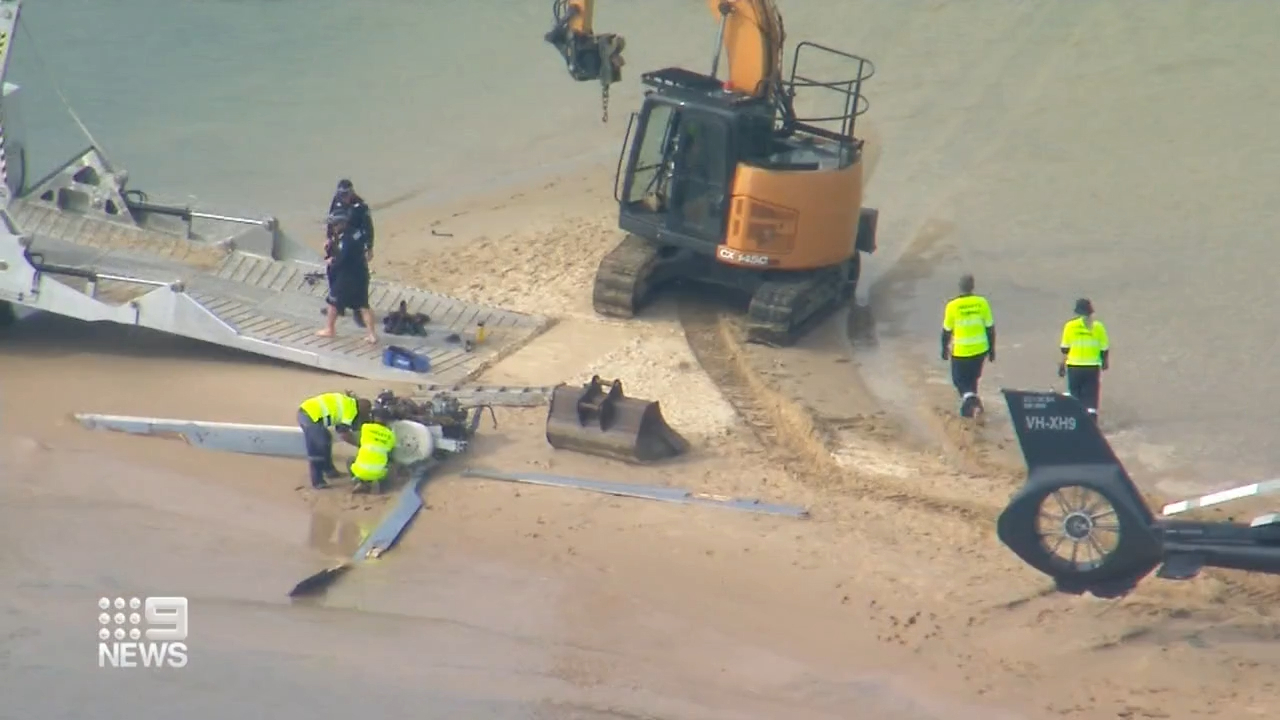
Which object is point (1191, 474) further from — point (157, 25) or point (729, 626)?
point (157, 25)

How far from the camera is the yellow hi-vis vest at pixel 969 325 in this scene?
13.9 meters

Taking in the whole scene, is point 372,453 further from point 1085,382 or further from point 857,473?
point 1085,382

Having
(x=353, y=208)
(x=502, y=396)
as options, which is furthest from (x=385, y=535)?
(x=353, y=208)

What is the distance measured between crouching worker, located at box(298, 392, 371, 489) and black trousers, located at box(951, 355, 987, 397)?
15.1ft

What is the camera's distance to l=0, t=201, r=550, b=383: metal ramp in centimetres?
1447

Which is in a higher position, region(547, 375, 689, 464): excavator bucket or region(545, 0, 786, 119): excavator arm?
region(545, 0, 786, 119): excavator arm

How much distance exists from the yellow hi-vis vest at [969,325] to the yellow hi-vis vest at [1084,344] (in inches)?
27.5

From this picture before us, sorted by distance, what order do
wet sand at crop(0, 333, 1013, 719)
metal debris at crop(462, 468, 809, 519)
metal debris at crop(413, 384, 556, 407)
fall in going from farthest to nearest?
metal debris at crop(413, 384, 556, 407) → metal debris at crop(462, 468, 809, 519) → wet sand at crop(0, 333, 1013, 719)

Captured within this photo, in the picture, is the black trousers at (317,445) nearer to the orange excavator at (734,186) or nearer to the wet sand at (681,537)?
the wet sand at (681,537)

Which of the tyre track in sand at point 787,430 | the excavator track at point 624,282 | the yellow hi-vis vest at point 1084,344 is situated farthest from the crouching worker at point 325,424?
the yellow hi-vis vest at point 1084,344

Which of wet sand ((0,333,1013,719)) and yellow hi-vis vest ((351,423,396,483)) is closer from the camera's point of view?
wet sand ((0,333,1013,719))

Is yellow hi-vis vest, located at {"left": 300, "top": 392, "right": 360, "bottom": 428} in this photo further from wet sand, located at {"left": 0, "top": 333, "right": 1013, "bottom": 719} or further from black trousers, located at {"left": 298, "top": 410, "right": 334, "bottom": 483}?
wet sand, located at {"left": 0, "top": 333, "right": 1013, "bottom": 719}

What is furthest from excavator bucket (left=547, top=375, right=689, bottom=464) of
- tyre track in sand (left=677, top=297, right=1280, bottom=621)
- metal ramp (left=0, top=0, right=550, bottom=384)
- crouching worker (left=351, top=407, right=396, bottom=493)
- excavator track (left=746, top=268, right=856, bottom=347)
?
excavator track (left=746, top=268, right=856, bottom=347)

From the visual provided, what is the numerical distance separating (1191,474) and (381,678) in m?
6.31
